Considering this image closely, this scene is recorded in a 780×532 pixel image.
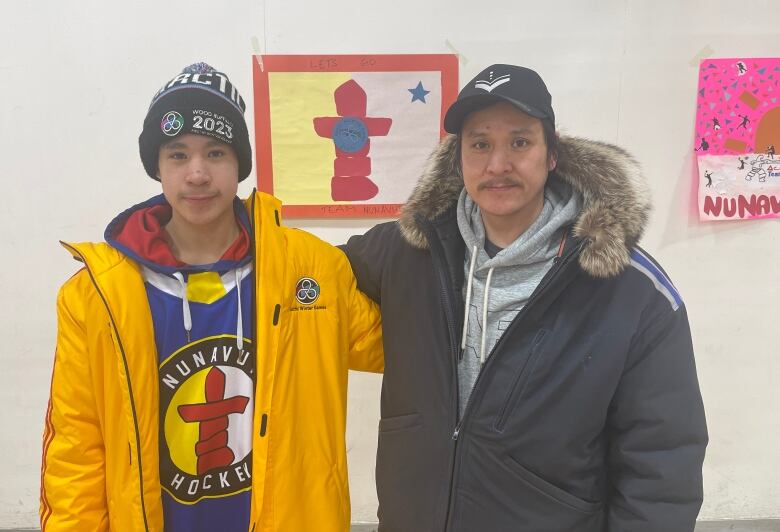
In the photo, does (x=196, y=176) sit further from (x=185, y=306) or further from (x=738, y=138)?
(x=738, y=138)

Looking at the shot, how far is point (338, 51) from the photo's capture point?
5.12 feet

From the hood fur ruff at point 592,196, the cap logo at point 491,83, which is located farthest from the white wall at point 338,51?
the cap logo at point 491,83

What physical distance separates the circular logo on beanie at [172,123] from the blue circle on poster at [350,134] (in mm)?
746

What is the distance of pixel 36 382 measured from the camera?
5.57 ft

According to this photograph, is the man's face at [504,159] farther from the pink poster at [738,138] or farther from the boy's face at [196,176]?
the pink poster at [738,138]

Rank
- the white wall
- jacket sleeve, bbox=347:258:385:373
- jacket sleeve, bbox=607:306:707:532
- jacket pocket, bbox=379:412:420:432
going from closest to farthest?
jacket sleeve, bbox=607:306:707:532
jacket pocket, bbox=379:412:420:432
jacket sleeve, bbox=347:258:385:373
the white wall

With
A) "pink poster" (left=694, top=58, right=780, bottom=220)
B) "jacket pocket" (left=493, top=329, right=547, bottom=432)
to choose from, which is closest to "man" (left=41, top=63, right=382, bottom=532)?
"jacket pocket" (left=493, top=329, right=547, bottom=432)

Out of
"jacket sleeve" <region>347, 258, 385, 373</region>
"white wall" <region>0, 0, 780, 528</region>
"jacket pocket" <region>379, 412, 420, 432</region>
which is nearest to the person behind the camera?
"jacket pocket" <region>379, 412, 420, 432</region>

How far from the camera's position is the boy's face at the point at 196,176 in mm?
899

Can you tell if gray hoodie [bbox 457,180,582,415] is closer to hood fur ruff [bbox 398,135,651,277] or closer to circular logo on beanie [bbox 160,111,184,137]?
hood fur ruff [bbox 398,135,651,277]

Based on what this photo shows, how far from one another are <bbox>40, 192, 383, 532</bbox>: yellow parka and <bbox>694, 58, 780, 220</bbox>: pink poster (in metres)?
1.33

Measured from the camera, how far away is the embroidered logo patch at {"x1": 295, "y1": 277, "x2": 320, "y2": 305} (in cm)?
99

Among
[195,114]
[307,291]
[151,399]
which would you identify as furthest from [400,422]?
[195,114]

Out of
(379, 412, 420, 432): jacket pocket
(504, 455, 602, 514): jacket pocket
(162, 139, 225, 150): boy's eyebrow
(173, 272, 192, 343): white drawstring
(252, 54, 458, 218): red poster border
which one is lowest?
(504, 455, 602, 514): jacket pocket
